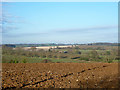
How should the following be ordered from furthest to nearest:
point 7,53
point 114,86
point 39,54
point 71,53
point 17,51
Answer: point 71,53, point 39,54, point 17,51, point 7,53, point 114,86

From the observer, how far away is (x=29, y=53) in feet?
90.8

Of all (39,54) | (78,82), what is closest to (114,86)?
(78,82)

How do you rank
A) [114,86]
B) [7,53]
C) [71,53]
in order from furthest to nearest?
[71,53] < [7,53] < [114,86]

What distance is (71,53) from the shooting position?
3344 cm

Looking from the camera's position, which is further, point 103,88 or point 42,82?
point 42,82

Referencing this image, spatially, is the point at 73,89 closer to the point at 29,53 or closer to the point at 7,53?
the point at 7,53

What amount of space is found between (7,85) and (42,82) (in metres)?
1.36

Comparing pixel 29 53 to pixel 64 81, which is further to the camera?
pixel 29 53

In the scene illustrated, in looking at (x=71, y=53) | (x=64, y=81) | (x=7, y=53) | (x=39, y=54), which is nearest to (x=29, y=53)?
(x=39, y=54)

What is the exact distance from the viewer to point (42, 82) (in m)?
7.18

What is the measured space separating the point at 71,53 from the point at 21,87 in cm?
2724

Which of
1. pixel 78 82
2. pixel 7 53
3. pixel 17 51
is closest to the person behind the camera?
pixel 78 82

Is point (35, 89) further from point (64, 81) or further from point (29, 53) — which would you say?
point (29, 53)

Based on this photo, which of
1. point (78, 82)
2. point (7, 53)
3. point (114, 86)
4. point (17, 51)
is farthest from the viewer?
point (17, 51)
